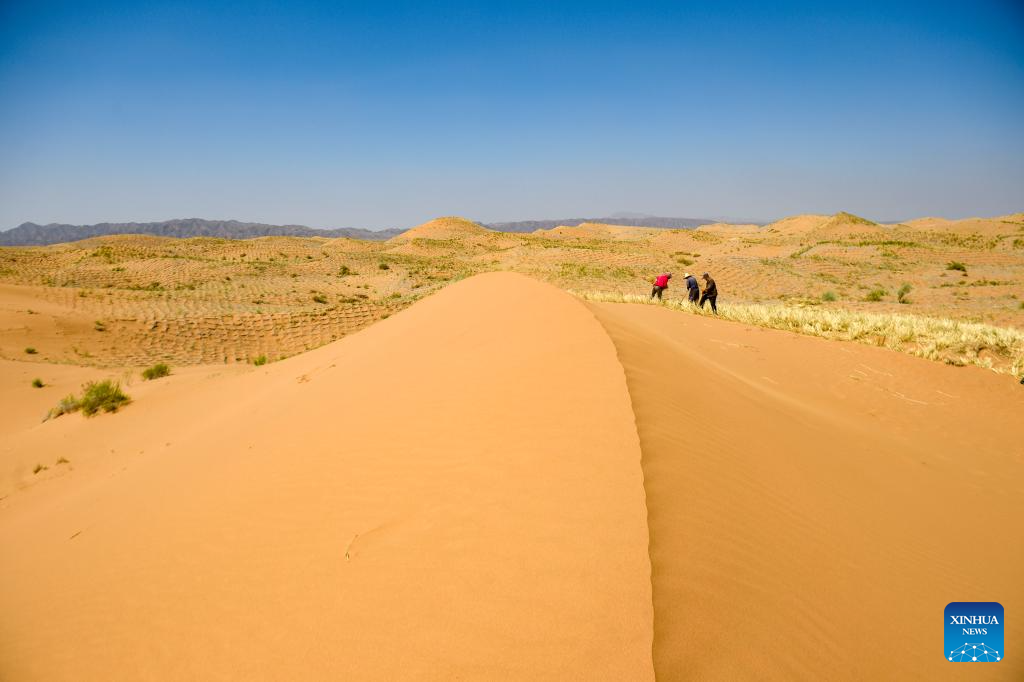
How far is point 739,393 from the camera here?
20.5 ft

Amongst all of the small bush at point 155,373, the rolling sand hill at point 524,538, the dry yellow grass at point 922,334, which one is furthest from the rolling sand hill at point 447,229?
the rolling sand hill at point 524,538

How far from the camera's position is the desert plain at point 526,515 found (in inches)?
91.7

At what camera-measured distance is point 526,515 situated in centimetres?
292

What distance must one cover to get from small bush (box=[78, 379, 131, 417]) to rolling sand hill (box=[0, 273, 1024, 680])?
371 cm

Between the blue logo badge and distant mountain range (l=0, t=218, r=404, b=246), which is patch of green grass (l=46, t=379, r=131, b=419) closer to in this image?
the blue logo badge

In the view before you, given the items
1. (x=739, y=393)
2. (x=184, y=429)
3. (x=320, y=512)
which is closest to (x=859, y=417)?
(x=739, y=393)

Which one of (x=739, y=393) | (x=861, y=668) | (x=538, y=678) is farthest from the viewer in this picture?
(x=739, y=393)

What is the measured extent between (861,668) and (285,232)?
595 feet

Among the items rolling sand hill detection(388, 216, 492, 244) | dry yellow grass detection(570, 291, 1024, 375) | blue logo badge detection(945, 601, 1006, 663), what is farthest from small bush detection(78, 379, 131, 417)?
rolling sand hill detection(388, 216, 492, 244)

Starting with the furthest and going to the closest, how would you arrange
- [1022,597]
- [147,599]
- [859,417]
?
[859,417] → [1022,597] → [147,599]

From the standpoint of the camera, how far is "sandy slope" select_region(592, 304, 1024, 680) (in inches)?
91.0

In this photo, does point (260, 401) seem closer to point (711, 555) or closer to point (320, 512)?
point (320, 512)

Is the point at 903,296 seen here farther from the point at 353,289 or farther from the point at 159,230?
the point at 159,230

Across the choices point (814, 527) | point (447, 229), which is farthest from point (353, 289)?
point (447, 229)
